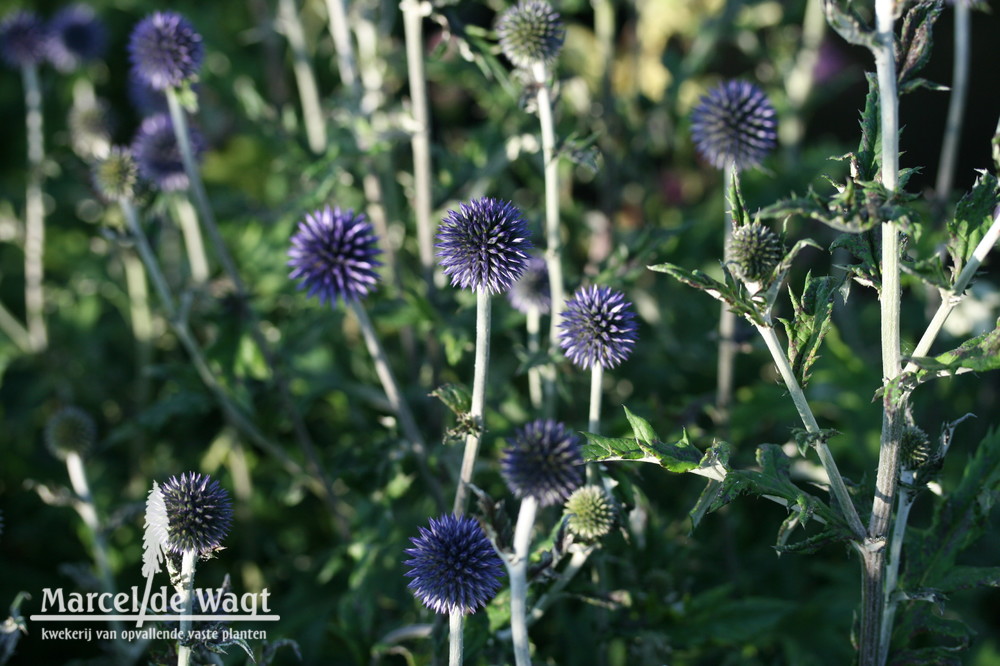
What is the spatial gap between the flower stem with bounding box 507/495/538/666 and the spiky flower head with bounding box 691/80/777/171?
1.26 m

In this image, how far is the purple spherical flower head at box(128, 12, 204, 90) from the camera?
8.21 ft

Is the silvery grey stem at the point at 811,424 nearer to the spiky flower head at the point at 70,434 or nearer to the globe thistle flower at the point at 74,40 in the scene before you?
the spiky flower head at the point at 70,434

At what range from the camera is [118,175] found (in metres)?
2.60

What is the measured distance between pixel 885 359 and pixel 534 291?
1077 millimetres

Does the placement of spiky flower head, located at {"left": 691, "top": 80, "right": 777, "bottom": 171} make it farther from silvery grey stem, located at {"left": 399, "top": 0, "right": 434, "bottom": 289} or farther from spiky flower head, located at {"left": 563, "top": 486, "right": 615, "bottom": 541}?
spiky flower head, located at {"left": 563, "top": 486, "right": 615, "bottom": 541}

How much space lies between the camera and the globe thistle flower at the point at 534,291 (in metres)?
2.44

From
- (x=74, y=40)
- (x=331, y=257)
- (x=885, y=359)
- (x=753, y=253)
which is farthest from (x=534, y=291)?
(x=74, y=40)

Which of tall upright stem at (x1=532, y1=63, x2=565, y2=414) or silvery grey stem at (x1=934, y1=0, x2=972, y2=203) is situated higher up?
silvery grey stem at (x1=934, y1=0, x2=972, y2=203)

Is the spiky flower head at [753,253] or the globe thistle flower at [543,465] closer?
the spiky flower head at [753,253]

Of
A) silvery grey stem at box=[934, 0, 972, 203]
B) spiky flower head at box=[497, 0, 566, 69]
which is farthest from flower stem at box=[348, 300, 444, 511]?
silvery grey stem at box=[934, 0, 972, 203]

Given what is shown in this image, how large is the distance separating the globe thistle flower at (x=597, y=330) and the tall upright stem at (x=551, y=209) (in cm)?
21

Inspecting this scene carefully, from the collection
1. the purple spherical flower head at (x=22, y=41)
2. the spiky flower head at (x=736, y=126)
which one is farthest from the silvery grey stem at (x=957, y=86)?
the purple spherical flower head at (x=22, y=41)

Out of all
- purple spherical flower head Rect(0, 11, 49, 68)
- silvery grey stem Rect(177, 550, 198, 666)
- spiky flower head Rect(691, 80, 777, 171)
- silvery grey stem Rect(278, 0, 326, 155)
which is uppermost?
purple spherical flower head Rect(0, 11, 49, 68)

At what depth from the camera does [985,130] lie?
5922 millimetres
